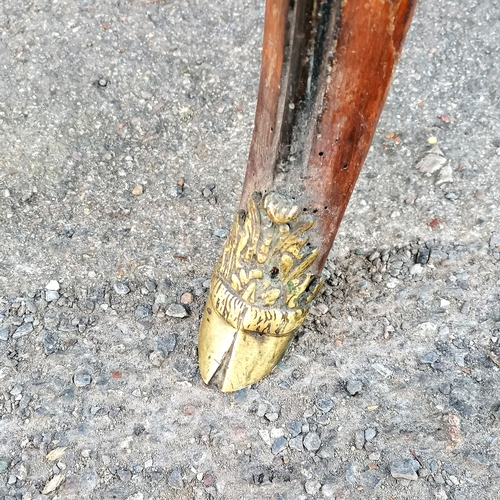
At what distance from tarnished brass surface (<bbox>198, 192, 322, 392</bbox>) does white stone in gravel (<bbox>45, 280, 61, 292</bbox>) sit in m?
0.33

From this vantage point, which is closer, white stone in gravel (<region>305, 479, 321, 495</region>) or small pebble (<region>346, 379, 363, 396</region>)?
white stone in gravel (<region>305, 479, 321, 495</region>)

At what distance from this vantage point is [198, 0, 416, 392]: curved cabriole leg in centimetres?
72

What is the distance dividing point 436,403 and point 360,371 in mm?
147

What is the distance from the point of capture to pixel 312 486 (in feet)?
3.25

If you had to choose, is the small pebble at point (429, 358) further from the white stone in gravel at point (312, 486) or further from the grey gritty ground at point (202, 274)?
the white stone in gravel at point (312, 486)

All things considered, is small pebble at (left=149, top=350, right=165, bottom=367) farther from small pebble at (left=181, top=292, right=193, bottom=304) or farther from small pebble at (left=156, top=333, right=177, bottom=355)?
small pebble at (left=181, top=292, right=193, bottom=304)

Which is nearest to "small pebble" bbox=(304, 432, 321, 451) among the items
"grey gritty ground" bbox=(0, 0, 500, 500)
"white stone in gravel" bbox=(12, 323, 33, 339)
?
"grey gritty ground" bbox=(0, 0, 500, 500)

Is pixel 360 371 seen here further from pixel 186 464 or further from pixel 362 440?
pixel 186 464

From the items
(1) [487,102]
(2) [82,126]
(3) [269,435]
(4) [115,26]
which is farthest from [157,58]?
(3) [269,435]

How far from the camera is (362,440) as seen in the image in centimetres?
103

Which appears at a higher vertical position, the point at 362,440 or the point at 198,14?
the point at 198,14

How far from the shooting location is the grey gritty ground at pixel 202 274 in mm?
1012

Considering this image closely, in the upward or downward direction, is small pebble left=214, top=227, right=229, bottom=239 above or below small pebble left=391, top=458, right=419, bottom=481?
above

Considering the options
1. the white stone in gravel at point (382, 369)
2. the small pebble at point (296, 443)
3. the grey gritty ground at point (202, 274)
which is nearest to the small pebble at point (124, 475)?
the grey gritty ground at point (202, 274)
